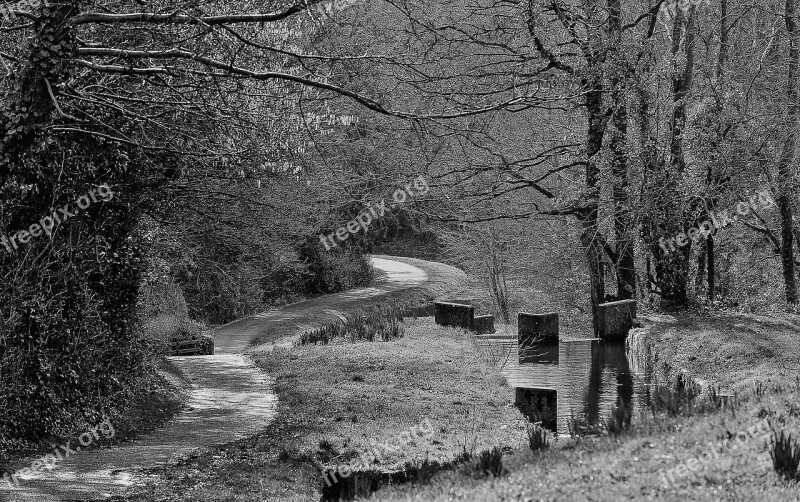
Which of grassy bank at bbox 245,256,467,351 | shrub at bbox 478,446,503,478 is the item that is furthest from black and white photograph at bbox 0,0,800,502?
grassy bank at bbox 245,256,467,351

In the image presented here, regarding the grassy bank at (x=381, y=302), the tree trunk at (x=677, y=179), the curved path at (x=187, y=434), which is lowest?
the curved path at (x=187, y=434)

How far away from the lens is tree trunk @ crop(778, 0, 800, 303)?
20172mm

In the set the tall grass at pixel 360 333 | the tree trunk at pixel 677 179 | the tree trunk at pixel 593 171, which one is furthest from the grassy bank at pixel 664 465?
the tall grass at pixel 360 333

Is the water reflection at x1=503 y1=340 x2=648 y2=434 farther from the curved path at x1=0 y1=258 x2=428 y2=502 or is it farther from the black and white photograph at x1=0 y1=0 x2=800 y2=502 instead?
the curved path at x1=0 y1=258 x2=428 y2=502

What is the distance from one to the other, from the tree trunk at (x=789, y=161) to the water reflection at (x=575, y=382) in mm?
5864

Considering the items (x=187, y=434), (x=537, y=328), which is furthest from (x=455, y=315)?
(x=187, y=434)

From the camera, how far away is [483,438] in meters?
9.68

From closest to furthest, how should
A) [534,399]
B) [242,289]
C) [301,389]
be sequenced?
[534,399]
[301,389]
[242,289]

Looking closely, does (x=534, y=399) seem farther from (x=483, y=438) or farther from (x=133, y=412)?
(x=133, y=412)

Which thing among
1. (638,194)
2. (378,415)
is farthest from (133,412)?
(638,194)

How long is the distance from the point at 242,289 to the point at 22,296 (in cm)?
2226

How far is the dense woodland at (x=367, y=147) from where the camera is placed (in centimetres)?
864

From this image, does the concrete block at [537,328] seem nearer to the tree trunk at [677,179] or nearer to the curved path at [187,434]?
the tree trunk at [677,179]

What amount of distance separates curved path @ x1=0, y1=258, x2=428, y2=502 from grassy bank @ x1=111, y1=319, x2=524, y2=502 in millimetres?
347
